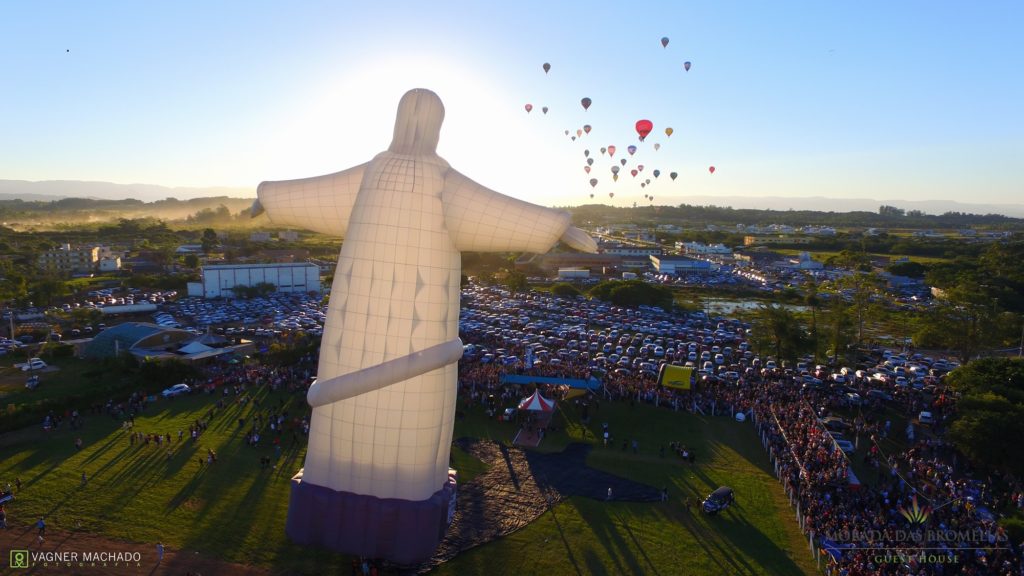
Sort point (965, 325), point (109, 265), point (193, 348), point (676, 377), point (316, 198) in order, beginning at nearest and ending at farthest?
point (316, 198), point (676, 377), point (193, 348), point (965, 325), point (109, 265)

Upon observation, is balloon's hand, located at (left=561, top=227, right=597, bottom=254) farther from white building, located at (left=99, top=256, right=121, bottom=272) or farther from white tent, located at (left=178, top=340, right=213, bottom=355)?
white building, located at (left=99, top=256, right=121, bottom=272)

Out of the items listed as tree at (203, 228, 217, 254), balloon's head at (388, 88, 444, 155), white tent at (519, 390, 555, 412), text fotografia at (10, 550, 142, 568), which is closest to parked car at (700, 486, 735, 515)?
white tent at (519, 390, 555, 412)

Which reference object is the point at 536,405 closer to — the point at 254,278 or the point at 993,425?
the point at 993,425

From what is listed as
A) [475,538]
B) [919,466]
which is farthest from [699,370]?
[475,538]

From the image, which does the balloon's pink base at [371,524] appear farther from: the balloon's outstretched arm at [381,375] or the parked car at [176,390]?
the parked car at [176,390]

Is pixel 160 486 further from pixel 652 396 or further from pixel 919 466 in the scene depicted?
pixel 919 466

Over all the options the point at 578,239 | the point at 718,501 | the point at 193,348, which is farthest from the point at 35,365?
the point at 718,501
